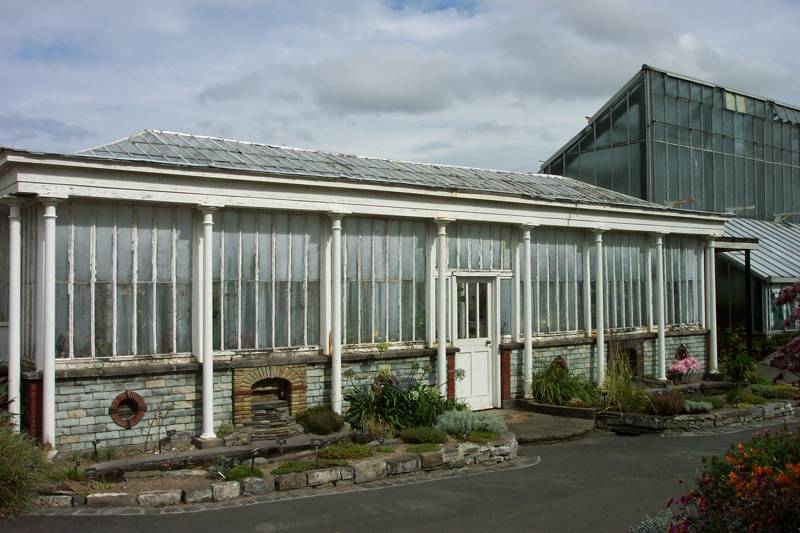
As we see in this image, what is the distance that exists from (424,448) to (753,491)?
6.13m

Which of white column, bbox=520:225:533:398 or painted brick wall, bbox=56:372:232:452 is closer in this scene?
painted brick wall, bbox=56:372:232:452

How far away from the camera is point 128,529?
7.84 metres

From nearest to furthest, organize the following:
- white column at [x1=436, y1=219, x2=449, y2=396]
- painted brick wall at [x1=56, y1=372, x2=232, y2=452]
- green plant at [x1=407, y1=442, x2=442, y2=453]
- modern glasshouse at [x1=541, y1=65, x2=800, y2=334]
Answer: painted brick wall at [x1=56, y1=372, x2=232, y2=452] → green plant at [x1=407, y1=442, x2=442, y2=453] → white column at [x1=436, y1=219, x2=449, y2=396] → modern glasshouse at [x1=541, y1=65, x2=800, y2=334]

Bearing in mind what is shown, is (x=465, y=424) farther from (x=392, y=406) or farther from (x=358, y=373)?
(x=358, y=373)

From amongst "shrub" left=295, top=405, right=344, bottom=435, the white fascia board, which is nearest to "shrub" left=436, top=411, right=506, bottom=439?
"shrub" left=295, top=405, right=344, bottom=435

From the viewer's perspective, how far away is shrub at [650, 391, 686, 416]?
47.7 feet

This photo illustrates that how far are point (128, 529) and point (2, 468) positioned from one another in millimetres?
1628

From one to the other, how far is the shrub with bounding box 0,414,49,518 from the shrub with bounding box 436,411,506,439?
239 inches

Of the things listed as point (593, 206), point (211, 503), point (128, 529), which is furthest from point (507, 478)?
point (593, 206)

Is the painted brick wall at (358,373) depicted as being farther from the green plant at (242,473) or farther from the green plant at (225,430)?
the green plant at (242,473)

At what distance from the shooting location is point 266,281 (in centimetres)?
1267

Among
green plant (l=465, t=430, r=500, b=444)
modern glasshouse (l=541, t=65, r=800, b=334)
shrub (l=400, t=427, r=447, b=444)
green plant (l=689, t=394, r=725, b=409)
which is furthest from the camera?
modern glasshouse (l=541, t=65, r=800, b=334)

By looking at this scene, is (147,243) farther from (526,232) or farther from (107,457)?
(526,232)

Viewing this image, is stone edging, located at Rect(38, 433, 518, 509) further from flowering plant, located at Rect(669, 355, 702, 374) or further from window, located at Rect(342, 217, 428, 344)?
flowering plant, located at Rect(669, 355, 702, 374)
